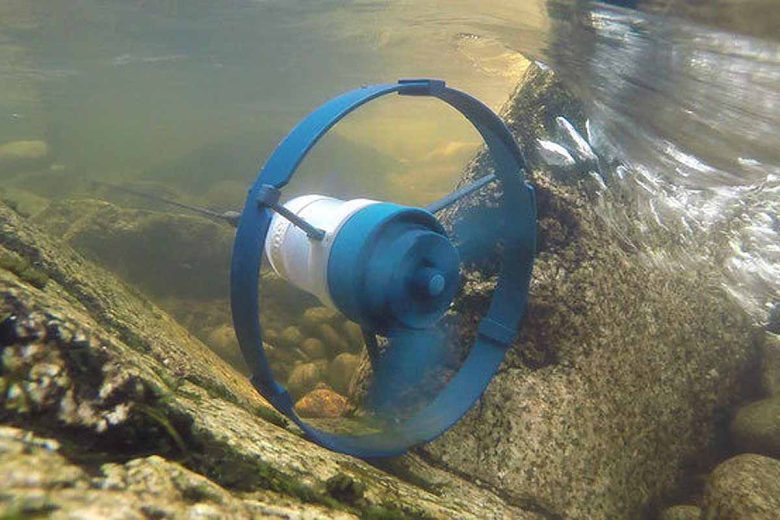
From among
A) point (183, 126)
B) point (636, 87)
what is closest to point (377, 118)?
point (183, 126)

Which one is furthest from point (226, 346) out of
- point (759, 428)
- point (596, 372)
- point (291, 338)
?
point (759, 428)

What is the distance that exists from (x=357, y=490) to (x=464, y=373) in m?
1.59

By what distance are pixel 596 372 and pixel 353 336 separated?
3594 mm

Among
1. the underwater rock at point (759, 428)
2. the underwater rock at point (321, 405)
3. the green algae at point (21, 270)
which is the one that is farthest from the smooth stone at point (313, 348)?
the underwater rock at point (759, 428)

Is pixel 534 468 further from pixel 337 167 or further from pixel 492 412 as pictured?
pixel 337 167

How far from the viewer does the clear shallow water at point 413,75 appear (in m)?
6.12

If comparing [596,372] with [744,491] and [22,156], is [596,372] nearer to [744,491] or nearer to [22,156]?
[744,491]

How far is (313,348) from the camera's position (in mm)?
6859

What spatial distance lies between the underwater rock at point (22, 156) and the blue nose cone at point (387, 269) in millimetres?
33036

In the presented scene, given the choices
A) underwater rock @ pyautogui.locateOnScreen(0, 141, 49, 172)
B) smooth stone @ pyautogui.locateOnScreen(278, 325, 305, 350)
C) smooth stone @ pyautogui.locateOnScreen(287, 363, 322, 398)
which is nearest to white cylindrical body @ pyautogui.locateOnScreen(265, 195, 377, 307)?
smooth stone @ pyautogui.locateOnScreen(287, 363, 322, 398)

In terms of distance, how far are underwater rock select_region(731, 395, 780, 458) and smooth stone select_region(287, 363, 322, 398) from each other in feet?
14.2

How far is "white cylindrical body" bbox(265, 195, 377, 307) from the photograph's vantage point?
2984 millimetres

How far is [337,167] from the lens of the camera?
28.5m

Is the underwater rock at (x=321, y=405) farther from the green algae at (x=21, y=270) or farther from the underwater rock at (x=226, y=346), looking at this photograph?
the green algae at (x=21, y=270)
